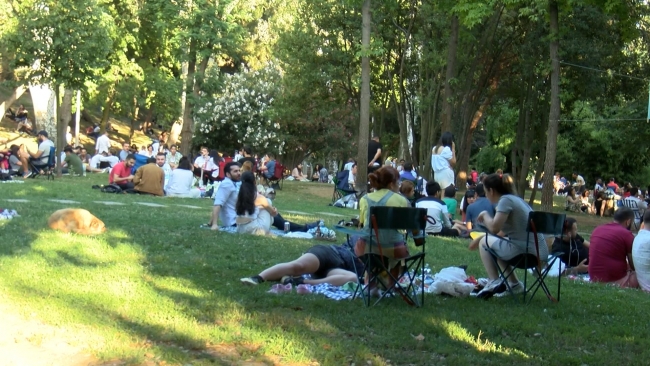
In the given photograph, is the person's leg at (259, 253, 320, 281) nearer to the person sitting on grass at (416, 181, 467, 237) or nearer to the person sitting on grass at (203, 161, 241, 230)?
the person sitting on grass at (203, 161, 241, 230)

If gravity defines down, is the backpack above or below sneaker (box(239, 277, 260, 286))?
above

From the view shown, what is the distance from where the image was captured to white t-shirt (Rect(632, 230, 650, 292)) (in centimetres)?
1033

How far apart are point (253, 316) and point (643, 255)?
18.1 feet

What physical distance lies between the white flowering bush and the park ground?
100ft

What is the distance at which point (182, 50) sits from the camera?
34406 mm

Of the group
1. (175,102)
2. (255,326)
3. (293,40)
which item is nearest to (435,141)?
(293,40)

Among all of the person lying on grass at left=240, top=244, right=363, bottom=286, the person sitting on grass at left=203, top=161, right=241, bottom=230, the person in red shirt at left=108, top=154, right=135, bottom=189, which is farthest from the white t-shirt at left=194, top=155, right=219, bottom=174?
the person lying on grass at left=240, top=244, right=363, bottom=286

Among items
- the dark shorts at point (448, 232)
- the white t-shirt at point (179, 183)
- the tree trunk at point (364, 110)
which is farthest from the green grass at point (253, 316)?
the tree trunk at point (364, 110)

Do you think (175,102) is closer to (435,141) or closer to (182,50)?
(182,50)

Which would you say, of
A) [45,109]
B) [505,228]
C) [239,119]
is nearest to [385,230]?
[505,228]

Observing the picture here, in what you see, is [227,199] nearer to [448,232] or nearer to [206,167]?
[448,232]

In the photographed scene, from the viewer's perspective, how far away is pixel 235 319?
7.07 meters

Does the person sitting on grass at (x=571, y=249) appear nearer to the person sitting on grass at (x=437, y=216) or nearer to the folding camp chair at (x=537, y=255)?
the person sitting on grass at (x=437, y=216)

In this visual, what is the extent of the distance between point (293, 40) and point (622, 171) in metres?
26.5
